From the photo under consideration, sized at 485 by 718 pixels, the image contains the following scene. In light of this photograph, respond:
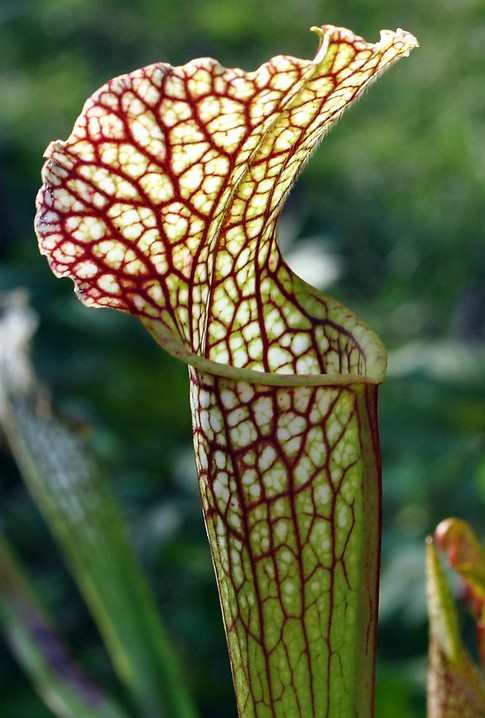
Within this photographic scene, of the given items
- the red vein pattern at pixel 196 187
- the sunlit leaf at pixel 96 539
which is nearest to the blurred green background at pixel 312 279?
the sunlit leaf at pixel 96 539

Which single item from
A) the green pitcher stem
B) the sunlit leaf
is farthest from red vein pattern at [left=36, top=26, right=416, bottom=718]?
the sunlit leaf

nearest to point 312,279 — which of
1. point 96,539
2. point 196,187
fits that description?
point 96,539

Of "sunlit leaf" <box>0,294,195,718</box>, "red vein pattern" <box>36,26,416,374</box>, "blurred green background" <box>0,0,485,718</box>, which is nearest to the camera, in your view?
"red vein pattern" <box>36,26,416,374</box>

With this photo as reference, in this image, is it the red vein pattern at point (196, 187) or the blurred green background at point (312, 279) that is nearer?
the red vein pattern at point (196, 187)

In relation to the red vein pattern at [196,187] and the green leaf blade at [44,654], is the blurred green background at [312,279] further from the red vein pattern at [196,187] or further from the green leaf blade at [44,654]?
the red vein pattern at [196,187]

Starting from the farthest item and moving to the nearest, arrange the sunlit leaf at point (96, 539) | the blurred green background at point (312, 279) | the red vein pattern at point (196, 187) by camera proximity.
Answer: the blurred green background at point (312, 279)
the sunlit leaf at point (96, 539)
the red vein pattern at point (196, 187)

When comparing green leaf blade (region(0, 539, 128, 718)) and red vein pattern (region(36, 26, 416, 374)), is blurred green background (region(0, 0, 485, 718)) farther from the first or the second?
red vein pattern (region(36, 26, 416, 374))

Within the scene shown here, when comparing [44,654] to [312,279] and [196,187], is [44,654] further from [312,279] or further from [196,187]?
[312,279]
